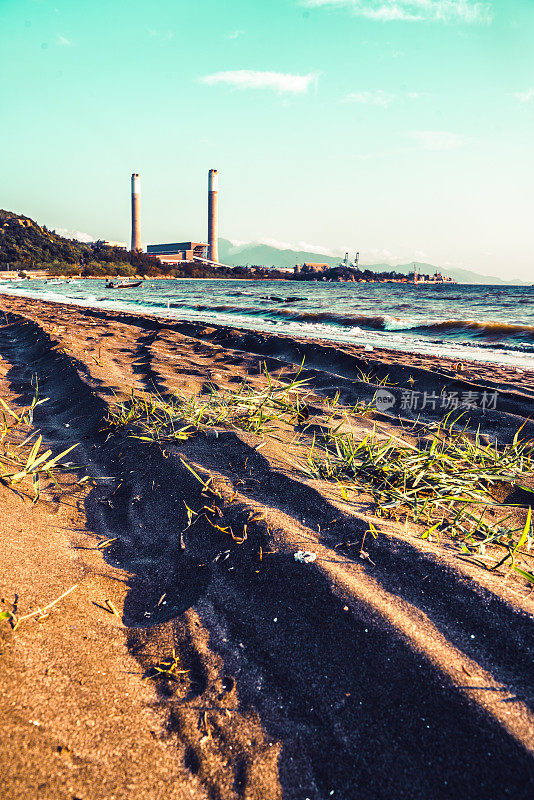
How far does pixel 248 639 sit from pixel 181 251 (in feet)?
298

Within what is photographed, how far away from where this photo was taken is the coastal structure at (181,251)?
81.9m

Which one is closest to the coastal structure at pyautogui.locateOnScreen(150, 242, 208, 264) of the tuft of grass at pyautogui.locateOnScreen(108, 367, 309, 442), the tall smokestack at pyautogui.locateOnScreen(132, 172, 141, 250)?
the tall smokestack at pyautogui.locateOnScreen(132, 172, 141, 250)

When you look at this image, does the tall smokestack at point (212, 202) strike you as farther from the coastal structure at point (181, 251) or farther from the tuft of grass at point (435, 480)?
the tuft of grass at point (435, 480)

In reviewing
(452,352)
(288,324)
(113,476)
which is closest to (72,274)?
(288,324)

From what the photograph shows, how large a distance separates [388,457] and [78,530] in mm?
1288

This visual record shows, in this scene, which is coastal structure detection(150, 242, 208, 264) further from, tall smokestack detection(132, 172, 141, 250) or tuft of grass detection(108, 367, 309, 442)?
tuft of grass detection(108, 367, 309, 442)

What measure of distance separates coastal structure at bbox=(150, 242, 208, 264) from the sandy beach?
82878 millimetres

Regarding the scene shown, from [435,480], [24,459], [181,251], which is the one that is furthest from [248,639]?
[181,251]

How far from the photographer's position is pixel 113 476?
1.95 meters

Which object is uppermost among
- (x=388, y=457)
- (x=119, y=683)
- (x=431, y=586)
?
(x=388, y=457)

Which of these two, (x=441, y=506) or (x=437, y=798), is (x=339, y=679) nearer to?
(x=437, y=798)

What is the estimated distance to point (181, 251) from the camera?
85188mm

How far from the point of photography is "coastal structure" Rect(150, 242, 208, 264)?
81875 millimetres

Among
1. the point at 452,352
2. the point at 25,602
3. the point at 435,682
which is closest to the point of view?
the point at 435,682
